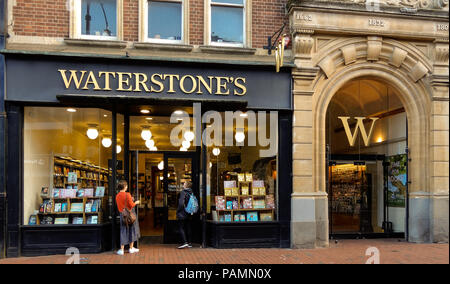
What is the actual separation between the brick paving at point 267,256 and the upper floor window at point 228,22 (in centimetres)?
516

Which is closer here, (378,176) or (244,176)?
(244,176)

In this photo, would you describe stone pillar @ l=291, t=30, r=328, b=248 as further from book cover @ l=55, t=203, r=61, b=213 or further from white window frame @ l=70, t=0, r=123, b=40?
book cover @ l=55, t=203, r=61, b=213

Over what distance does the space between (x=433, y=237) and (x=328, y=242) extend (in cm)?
275

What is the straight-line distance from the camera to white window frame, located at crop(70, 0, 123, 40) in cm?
973

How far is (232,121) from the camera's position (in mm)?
10703

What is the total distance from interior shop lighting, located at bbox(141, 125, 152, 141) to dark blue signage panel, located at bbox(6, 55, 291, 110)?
138 centimetres

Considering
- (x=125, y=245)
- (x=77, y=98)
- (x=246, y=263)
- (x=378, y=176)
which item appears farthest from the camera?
(x=378, y=176)

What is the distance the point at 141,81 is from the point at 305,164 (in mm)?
4438

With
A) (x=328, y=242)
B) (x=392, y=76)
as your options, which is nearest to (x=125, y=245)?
(x=328, y=242)

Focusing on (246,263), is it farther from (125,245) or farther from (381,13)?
(381,13)

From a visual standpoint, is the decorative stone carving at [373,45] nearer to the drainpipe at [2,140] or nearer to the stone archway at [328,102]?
the stone archway at [328,102]

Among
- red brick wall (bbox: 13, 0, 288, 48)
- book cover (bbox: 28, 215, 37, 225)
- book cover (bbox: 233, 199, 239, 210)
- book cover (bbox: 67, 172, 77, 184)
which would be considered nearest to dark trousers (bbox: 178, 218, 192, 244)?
book cover (bbox: 233, 199, 239, 210)

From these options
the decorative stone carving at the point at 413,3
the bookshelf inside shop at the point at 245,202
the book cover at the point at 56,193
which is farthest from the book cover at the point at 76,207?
the decorative stone carving at the point at 413,3

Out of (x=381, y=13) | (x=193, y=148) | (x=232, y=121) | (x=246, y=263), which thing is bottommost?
(x=246, y=263)
